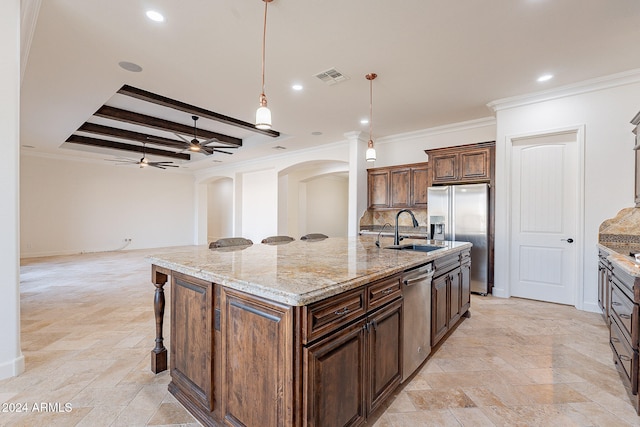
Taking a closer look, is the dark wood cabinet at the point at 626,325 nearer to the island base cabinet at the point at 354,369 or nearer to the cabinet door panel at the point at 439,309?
the cabinet door panel at the point at 439,309

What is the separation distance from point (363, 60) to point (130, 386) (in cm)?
369

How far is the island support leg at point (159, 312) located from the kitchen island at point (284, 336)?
0.02 metres

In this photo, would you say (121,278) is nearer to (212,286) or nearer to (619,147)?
(212,286)

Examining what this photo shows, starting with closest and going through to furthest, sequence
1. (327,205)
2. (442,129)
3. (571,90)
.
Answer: (571,90) < (442,129) < (327,205)

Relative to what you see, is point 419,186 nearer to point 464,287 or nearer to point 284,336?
point 464,287

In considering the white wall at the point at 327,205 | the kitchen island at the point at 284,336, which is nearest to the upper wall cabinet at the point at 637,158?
the kitchen island at the point at 284,336

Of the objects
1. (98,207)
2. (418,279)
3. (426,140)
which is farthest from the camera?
(98,207)

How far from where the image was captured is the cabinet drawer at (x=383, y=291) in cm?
163

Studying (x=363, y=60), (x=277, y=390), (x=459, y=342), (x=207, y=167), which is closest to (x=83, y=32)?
(x=363, y=60)

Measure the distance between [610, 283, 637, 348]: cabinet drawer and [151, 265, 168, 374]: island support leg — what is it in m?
3.13

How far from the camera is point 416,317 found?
2141mm

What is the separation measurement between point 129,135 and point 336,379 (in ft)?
24.6

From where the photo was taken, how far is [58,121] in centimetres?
529

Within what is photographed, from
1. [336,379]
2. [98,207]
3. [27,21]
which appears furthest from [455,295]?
[98,207]
